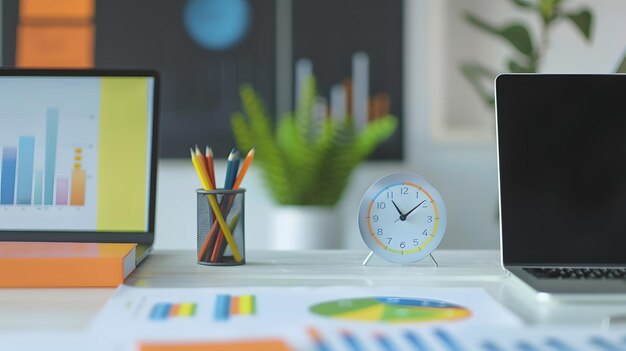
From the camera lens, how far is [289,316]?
793 millimetres

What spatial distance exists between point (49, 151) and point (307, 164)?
52.5 inches

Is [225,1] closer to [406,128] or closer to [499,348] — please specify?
[406,128]

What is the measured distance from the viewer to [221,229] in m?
1.08

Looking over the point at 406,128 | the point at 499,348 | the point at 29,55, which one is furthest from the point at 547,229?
the point at 29,55

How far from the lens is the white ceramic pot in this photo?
2.39 m

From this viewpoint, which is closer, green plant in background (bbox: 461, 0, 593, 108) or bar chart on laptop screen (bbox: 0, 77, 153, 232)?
bar chart on laptop screen (bbox: 0, 77, 153, 232)

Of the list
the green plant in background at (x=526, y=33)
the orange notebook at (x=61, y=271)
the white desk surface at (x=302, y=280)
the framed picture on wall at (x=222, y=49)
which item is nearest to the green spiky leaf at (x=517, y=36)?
the green plant in background at (x=526, y=33)

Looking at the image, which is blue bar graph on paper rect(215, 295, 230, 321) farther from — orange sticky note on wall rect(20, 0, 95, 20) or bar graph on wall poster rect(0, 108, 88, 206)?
orange sticky note on wall rect(20, 0, 95, 20)

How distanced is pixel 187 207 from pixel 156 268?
1585 millimetres

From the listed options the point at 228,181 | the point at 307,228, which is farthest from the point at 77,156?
the point at 307,228

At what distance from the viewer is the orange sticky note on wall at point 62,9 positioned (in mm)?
2633

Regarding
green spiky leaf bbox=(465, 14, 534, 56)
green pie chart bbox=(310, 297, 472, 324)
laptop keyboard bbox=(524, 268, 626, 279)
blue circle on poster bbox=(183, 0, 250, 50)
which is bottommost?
green pie chart bbox=(310, 297, 472, 324)

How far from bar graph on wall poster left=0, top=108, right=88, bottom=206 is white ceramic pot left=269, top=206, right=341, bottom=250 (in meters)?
1.30

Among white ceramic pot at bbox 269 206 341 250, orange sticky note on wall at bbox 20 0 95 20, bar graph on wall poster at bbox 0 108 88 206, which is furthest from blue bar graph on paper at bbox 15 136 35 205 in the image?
orange sticky note on wall at bbox 20 0 95 20
